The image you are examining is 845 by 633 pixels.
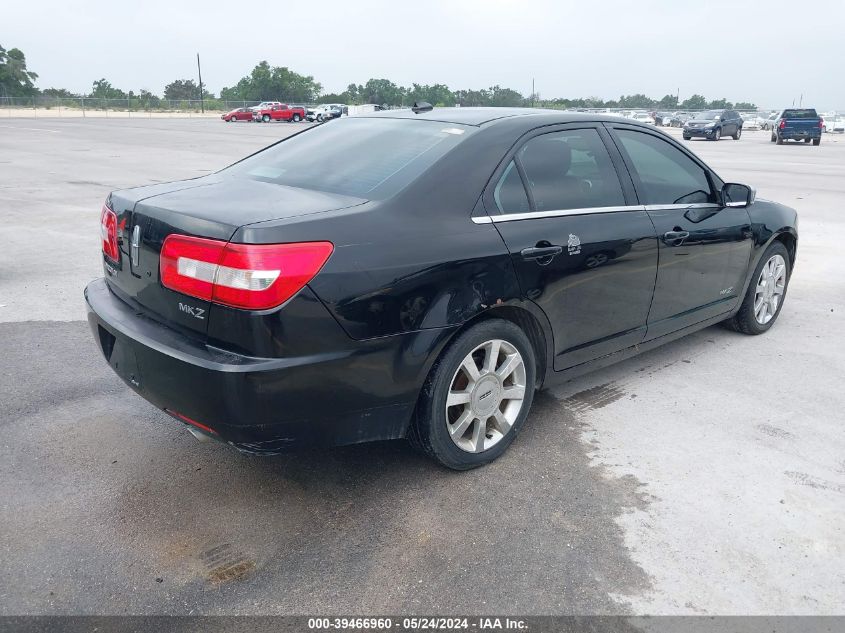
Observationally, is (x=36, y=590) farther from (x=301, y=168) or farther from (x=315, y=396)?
(x=301, y=168)

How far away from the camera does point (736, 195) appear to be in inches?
183

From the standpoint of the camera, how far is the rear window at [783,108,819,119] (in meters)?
33.1

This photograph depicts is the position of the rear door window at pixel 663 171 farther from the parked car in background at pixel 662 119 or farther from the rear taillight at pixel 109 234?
the parked car in background at pixel 662 119

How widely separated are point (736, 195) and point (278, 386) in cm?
342

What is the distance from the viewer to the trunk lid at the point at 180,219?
2.73m

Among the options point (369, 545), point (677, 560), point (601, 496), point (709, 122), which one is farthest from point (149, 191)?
point (709, 122)

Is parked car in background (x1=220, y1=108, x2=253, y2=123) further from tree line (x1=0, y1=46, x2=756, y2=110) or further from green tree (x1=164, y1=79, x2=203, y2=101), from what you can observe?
green tree (x1=164, y1=79, x2=203, y2=101)

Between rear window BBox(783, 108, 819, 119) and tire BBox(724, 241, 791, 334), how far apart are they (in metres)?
32.1

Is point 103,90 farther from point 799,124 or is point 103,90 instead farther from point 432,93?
point 799,124

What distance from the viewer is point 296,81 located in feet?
280

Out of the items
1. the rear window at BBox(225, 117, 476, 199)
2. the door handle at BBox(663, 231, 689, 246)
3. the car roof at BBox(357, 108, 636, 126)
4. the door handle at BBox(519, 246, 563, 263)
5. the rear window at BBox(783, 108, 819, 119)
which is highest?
the rear window at BBox(783, 108, 819, 119)

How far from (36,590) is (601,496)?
2227 mm

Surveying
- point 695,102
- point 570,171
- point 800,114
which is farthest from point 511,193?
point 695,102

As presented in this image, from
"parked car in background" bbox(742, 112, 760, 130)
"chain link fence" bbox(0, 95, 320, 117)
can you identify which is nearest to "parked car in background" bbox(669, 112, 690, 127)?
"parked car in background" bbox(742, 112, 760, 130)
